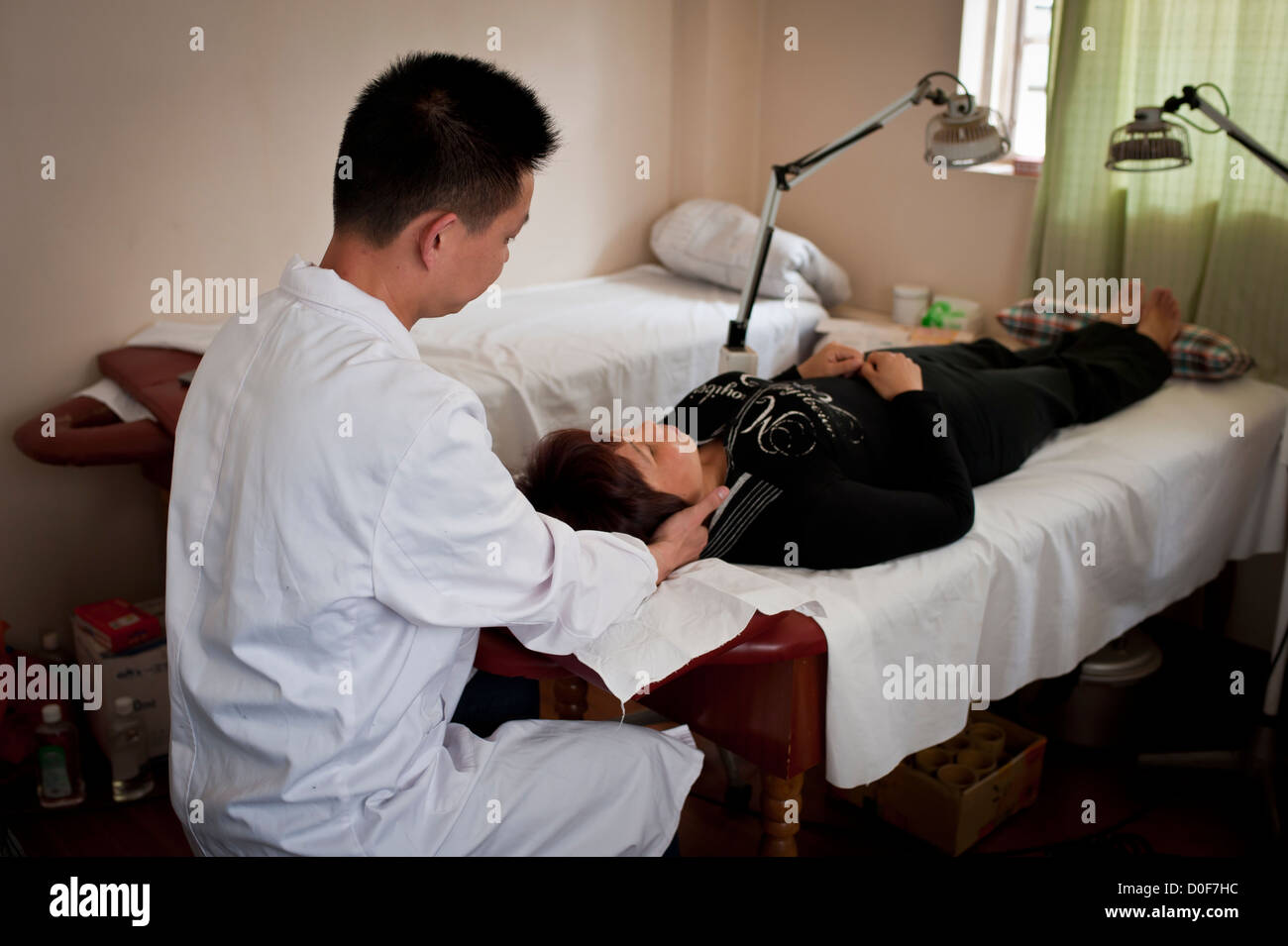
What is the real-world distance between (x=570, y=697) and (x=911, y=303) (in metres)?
1.71

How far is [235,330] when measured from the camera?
3.85 feet

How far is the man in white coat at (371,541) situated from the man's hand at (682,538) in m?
0.20

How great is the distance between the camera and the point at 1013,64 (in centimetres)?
297

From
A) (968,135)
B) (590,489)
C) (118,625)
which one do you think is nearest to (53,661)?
(118,625)

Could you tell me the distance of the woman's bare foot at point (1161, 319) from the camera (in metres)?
2.39

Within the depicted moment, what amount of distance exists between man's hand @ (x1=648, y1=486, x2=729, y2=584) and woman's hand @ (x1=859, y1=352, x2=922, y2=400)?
56 cm

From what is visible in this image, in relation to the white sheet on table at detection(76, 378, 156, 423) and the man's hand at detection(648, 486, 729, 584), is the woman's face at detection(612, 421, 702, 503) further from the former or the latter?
the white sheet on table at detection(76, 378, 156, 423)

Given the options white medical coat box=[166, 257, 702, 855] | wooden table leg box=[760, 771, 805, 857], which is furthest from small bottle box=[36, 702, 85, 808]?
wooden table leg box=[760, 771, 805, 857]

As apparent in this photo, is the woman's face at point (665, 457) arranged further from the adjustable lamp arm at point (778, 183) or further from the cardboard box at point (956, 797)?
the cardboard box at point (956, 797)

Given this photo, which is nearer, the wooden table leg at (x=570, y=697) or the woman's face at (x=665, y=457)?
the woman's face at (x=665, y=457)

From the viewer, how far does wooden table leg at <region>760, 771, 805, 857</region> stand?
56.7 inches

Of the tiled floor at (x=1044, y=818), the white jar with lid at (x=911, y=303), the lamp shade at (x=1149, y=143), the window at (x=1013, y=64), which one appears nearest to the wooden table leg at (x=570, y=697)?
the tiled floor at (x=1044, y=818)
